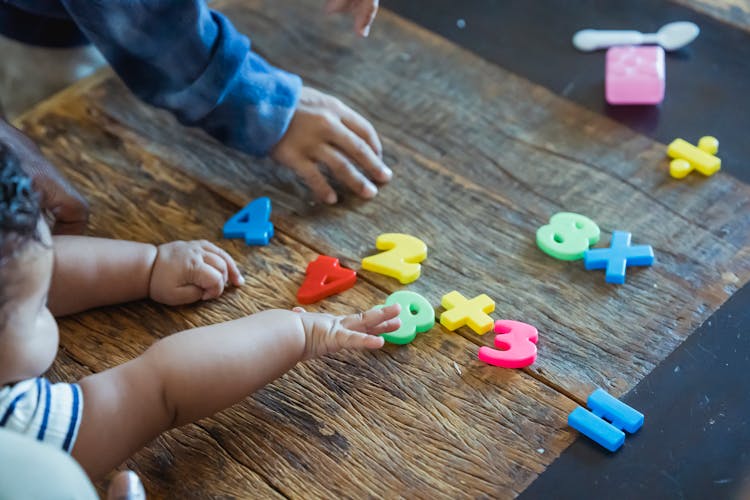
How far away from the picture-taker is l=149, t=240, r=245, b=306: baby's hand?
3.68 ft

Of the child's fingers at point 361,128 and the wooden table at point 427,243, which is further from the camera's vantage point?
the child's fingers at point 361,128

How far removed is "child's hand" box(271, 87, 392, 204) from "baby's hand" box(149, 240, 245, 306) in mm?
192

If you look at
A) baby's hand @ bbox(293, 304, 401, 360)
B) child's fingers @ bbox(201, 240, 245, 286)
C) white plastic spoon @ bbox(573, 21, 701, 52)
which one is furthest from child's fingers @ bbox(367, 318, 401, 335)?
white plastic spoon @ bbox(573, 21, 701, 52)

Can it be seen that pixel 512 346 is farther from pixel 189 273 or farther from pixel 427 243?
pixel 189 273

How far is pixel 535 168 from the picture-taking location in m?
1.30

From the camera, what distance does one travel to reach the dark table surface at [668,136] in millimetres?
935

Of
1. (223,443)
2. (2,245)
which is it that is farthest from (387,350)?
(2,245)

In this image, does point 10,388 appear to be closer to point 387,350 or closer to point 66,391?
point 66,391

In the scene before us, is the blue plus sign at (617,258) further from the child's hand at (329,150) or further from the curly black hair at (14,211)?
the curly black hair at (14,211)

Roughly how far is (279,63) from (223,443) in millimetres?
723

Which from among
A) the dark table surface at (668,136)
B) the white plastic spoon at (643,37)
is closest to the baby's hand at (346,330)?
the dark table surface at (668,136)

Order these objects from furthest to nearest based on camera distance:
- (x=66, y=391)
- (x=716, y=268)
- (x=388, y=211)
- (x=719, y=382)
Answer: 1. (x=388, y=211)
2. (x=716, y=268)
3. (x=719, y=382)
4. (x=66, y=391)

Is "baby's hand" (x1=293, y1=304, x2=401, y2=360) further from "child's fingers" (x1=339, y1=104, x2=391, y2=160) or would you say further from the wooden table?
"child's fingers" (x1=339, y1=104, x2=391, y2=160)

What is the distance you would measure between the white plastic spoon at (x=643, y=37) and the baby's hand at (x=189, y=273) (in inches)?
27.7
